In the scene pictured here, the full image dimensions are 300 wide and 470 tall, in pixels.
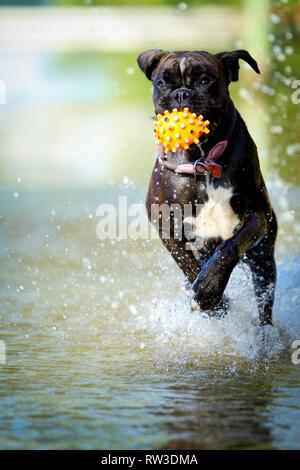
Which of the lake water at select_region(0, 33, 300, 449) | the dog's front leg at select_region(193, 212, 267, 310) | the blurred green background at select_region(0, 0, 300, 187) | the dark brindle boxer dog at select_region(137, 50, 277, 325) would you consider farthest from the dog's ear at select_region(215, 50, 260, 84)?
the blurred green background at select_region(0, 0, 300, 187)

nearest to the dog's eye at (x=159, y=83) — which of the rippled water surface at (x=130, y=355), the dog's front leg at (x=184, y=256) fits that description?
the dog's front leg at (x=184, y=256)

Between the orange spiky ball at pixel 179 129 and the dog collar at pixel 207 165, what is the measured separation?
143 mm

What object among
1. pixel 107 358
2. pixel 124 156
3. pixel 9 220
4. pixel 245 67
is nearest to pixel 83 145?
pixel 124 156

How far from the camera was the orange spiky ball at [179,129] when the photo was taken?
16.1ft

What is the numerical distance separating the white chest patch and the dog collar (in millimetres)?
92

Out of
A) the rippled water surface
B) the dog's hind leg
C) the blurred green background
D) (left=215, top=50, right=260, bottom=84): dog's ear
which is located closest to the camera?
the rippled water surface

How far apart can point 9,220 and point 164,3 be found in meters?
9.36

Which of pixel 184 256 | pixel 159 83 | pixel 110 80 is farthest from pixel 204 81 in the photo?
pixel 110 80

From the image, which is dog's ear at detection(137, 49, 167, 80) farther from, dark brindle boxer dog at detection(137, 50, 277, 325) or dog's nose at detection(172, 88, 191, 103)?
dog's nose at detection(172, 88, 191, 103)

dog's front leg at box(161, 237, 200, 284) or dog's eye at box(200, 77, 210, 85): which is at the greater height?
dog's eye at box(200, 77, 210, 85)

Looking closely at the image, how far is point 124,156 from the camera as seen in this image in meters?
12.1

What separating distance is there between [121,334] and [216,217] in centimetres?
89

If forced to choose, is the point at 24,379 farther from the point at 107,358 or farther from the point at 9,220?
the point at 9,220

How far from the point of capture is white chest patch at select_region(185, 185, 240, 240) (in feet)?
17.0
